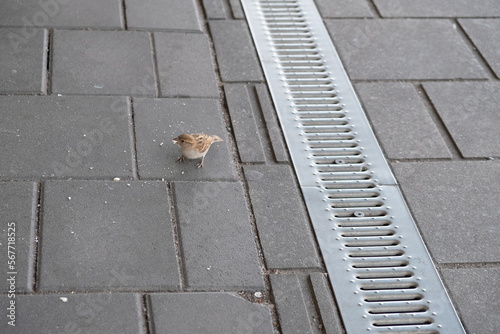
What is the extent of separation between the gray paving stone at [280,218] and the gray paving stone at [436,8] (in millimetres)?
2406

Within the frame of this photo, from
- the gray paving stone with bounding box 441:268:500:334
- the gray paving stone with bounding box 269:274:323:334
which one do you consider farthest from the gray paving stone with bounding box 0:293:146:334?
the gray paving stone with bounding box 441:268:500:334

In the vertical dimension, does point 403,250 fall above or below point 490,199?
below

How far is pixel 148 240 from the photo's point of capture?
139 inches

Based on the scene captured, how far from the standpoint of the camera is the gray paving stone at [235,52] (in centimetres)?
485

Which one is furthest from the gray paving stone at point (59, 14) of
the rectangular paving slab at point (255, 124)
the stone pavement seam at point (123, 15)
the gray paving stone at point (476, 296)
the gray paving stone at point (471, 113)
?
the gray paving stone at point (476, 296)

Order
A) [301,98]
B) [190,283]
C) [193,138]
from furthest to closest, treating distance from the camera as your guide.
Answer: [301,98] < [193,138] < [190,283]

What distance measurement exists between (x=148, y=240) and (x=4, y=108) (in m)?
1.44

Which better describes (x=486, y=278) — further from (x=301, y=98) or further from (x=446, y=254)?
(x=301, y=98)

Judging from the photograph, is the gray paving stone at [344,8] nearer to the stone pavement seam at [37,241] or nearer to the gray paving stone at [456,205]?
the gray paving stone at [456,205]

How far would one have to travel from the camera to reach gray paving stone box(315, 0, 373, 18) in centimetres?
569

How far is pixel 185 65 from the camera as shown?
4840mm

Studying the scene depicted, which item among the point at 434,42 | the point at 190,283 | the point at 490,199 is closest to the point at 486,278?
the point at 490,199

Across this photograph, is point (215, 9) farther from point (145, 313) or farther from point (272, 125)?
A: point (145, 313)

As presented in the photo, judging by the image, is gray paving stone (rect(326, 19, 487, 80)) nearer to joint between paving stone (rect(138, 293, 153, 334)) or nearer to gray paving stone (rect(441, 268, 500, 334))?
gray paving stone (rect(441, 268, 500, 334))
